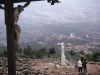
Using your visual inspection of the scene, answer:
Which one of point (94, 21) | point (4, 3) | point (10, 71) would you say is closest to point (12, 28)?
point (4, 3)

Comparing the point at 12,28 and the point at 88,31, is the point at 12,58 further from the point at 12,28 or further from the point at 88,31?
the point at 88,31

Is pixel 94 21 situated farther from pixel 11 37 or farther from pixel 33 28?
pixel 11 37

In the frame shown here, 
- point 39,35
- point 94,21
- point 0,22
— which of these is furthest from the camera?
point 94,21

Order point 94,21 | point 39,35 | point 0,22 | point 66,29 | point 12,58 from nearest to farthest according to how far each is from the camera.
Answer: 1. point 12,58
2. point 0,22
3. point 39,35
4. point 66,29
5. point 94,21

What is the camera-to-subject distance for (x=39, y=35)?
2132 inches

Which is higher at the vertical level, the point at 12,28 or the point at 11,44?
the point at 12,28

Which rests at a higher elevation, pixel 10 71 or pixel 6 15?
pixel 6 15

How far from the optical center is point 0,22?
44.1 meters

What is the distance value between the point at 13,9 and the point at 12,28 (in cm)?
52

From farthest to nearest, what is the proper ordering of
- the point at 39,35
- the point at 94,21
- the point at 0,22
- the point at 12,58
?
the point at 94,21, the point at 39,35, the point at 0,22, the point at 12,58

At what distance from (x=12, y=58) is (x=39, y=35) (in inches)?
1933

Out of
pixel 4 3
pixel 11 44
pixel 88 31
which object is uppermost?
pixel 88 31

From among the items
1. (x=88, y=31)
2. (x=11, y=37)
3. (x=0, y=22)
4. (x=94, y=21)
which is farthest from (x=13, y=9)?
(x=94, y=21)

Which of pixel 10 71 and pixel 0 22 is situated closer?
pixel 10 71
